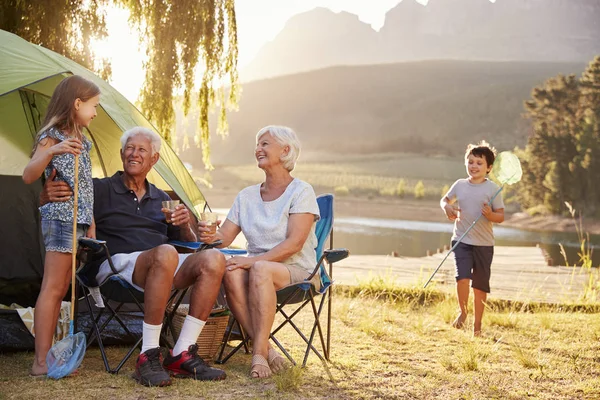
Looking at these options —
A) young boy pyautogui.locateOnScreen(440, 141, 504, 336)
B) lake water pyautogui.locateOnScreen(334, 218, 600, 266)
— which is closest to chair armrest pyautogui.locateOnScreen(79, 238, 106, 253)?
young boy pyautogui.locateOnScreen(440, 141, 504, 336)

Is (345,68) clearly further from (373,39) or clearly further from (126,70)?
(126,70)

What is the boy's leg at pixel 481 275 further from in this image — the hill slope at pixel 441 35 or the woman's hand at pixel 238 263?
the hill slope at pixel 441 35

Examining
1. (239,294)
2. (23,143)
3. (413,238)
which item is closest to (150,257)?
(239,294)

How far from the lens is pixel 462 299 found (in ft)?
13.1

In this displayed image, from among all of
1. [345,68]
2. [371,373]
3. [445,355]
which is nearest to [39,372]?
[371,373]

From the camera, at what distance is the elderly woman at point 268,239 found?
2.73 m

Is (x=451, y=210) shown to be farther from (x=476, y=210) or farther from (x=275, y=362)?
(x=275, y=362)

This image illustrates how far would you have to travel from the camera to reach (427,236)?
19.3 m

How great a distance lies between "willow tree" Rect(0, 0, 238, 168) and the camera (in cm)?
572

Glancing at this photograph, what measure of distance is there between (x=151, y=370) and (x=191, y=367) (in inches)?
5.5

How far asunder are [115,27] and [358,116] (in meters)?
71.7

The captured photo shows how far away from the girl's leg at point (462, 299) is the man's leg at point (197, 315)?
1726 millimetres

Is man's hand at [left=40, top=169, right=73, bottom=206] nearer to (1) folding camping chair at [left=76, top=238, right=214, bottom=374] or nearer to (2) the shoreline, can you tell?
(1) folding camping chair at [left=76, top=238, right=214, bottom=374]

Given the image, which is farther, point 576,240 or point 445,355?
point 576,240
